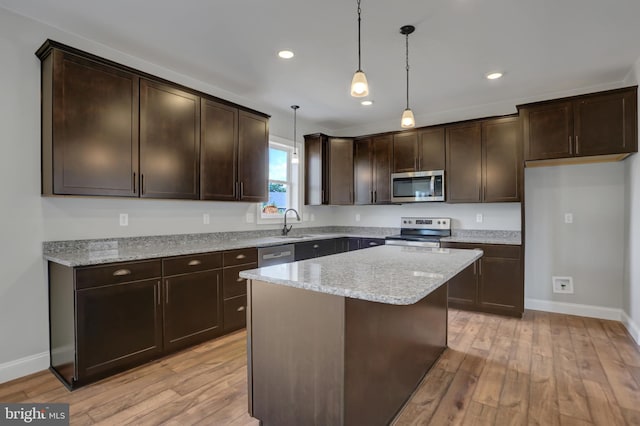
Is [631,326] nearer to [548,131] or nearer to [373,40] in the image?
[548,131]

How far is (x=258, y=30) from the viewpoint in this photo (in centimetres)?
260

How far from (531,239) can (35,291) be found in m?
5.05

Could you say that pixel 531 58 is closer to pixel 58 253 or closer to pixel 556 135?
pixel 556 135

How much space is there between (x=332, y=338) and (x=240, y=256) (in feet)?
6.55

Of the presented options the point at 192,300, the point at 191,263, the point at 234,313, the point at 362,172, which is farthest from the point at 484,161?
the point at 192,300

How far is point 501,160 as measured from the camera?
401 centimetres

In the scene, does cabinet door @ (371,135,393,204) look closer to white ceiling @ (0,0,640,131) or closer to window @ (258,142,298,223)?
white ceiling @ (0,0,640,131)

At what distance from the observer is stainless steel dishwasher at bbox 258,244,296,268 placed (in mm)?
3535

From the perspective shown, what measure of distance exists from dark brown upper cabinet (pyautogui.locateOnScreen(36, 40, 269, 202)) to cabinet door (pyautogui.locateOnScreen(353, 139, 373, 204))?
6.34 feet

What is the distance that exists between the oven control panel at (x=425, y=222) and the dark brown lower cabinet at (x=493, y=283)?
2.03 feet

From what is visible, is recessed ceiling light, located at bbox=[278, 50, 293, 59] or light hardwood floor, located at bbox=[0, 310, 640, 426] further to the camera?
recessed ceiling light, located at bbox=[278, 50, 293, 59]

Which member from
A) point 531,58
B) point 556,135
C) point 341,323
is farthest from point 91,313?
point 556,135

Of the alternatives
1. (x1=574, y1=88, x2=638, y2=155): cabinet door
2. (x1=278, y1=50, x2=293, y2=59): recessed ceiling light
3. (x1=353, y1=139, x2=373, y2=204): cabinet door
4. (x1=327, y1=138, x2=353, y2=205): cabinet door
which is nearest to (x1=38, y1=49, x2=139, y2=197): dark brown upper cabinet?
(x1=278, y1=50, x2=293, y2=59): recessed ceiling light

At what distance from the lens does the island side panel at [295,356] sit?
151cm
